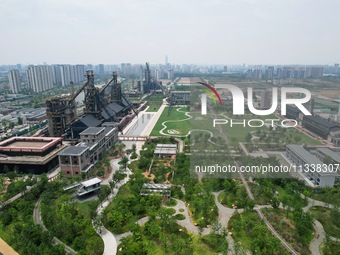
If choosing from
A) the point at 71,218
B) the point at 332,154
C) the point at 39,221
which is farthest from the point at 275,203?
the point at 39,221

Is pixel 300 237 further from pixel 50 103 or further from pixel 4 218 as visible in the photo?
pixel 50 103

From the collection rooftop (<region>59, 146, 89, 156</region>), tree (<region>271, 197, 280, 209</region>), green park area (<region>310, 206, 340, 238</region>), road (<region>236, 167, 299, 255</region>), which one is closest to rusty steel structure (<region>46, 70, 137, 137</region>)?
rooftop (<region>59, 146, 89, 156</region>)

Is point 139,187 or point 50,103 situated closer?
point 139,187

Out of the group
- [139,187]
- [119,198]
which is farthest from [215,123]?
[119,198]

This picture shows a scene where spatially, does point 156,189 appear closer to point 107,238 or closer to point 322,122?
point 107,238

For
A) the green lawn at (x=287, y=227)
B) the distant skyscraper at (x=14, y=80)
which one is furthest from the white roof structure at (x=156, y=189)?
the distant skyscraper at (x=14, y=80)

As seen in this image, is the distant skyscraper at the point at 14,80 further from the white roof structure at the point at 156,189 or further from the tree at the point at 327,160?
the tree at the point at 327,160
